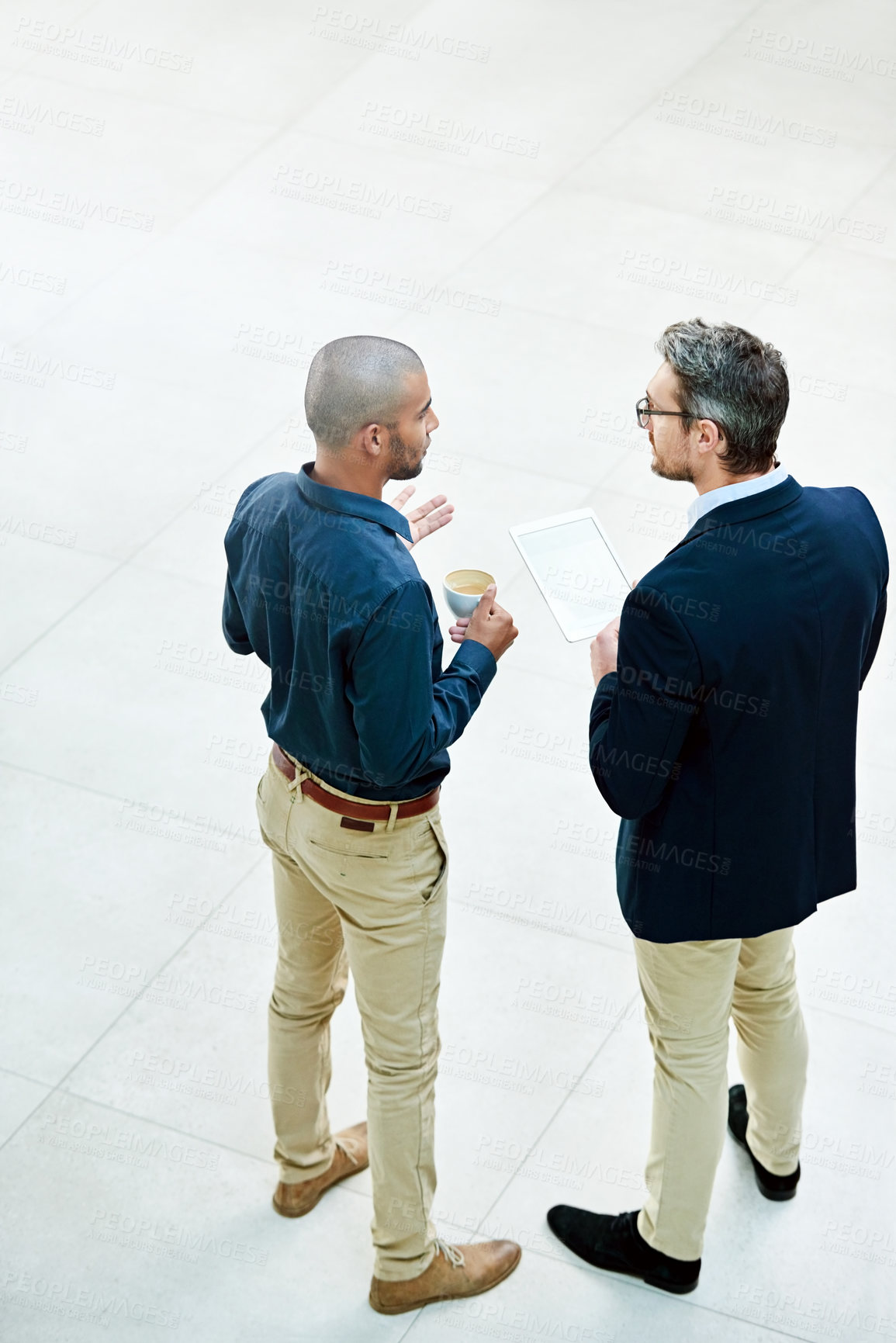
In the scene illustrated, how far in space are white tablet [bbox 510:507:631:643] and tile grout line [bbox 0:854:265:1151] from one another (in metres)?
1.33

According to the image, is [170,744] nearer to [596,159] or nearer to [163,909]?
[163,909]

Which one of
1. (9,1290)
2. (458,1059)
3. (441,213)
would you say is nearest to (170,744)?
(458,1059)

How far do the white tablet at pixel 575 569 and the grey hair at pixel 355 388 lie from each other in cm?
59

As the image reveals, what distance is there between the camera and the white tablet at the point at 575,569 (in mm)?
2781

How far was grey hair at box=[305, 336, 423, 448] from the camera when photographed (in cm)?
233

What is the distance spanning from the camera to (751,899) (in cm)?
247

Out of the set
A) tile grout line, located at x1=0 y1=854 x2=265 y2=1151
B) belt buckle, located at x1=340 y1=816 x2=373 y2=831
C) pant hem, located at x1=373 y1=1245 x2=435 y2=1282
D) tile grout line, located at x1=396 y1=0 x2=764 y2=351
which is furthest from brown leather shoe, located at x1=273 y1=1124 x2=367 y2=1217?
tile grout line, located at x1=396 y1=0 x2=764 y2=351

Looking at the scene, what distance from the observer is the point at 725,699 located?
7.39ft

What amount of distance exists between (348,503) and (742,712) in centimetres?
72

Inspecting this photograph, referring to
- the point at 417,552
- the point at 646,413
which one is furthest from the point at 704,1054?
the point at 417,552

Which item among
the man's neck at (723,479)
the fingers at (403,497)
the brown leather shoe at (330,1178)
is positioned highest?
the man's neck at (723,479)

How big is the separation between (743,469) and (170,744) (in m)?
2.30

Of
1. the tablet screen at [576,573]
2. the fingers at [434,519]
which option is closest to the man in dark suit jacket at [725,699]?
the tablet screen at [576,573]

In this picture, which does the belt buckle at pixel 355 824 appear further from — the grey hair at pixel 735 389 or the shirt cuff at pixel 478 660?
the grey hair at pixel 735 389
